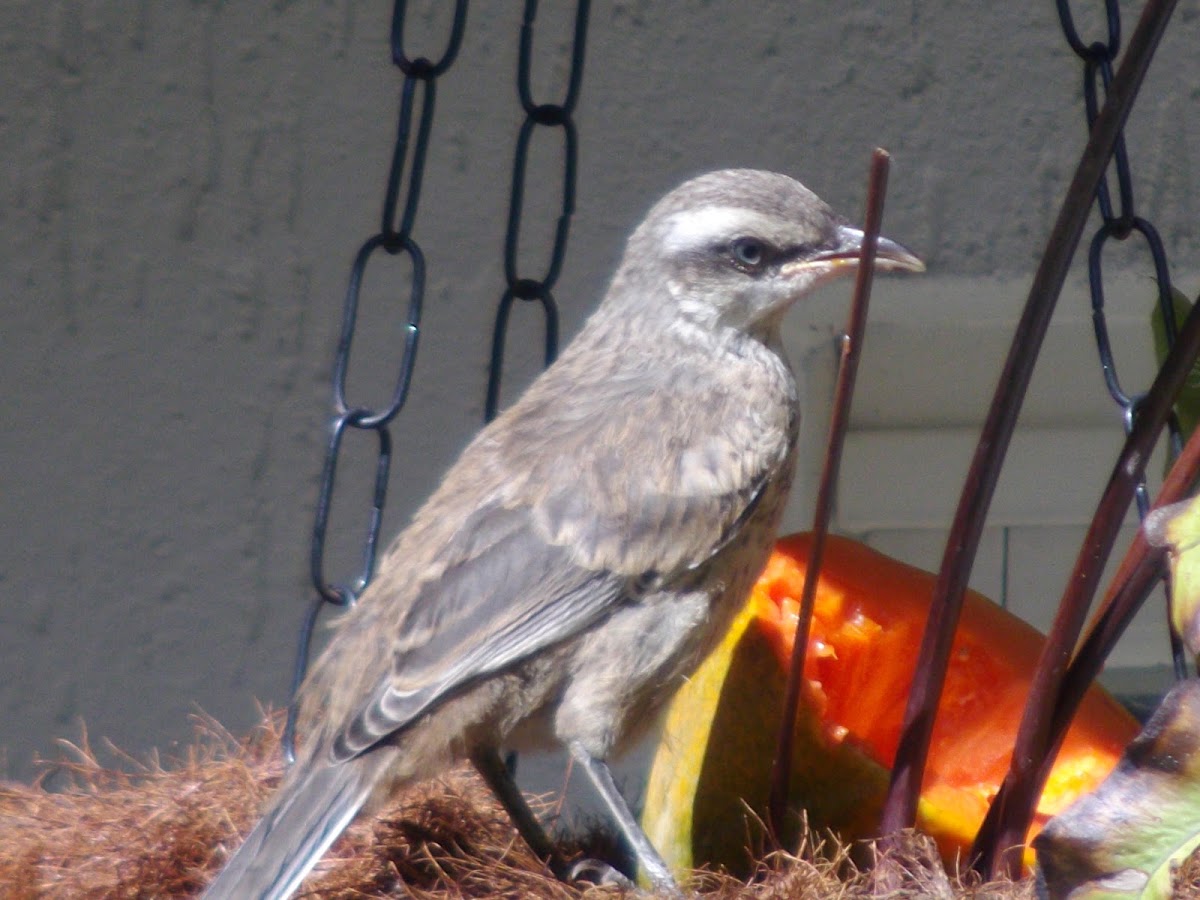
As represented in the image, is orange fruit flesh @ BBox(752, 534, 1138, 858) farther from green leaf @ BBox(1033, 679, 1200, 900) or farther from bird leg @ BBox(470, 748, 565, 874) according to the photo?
green leaf @ BBox(1033, 679, 1200, 900)

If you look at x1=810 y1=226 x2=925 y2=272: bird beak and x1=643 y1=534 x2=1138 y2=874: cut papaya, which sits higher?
x1=810 y1=226 x2=925 y2=272: bird beak

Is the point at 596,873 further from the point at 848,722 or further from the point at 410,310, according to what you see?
the point at 410,310

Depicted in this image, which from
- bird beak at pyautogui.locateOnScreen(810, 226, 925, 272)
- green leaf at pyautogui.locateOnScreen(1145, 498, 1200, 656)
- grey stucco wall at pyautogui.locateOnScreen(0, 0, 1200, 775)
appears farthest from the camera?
grey stucco wall at pyautogui.locateOnScreen(0, 0, 1200, 775)

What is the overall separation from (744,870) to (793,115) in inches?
69.8

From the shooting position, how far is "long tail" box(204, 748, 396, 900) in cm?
146

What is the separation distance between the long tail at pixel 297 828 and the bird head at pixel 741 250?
73 cm

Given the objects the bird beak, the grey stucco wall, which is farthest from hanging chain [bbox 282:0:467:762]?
the grey stucco wall

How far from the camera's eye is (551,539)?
1.72 m

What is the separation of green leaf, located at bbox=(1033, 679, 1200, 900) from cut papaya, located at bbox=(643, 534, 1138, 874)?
1.56ft

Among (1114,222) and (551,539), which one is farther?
(551,539)

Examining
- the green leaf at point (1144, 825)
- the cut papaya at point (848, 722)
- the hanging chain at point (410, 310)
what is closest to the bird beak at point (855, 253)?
the cut papaya at point (848, 722)

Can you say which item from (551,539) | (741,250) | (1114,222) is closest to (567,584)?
(551,539)

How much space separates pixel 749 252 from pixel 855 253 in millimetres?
137

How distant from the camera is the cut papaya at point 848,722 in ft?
5.22
